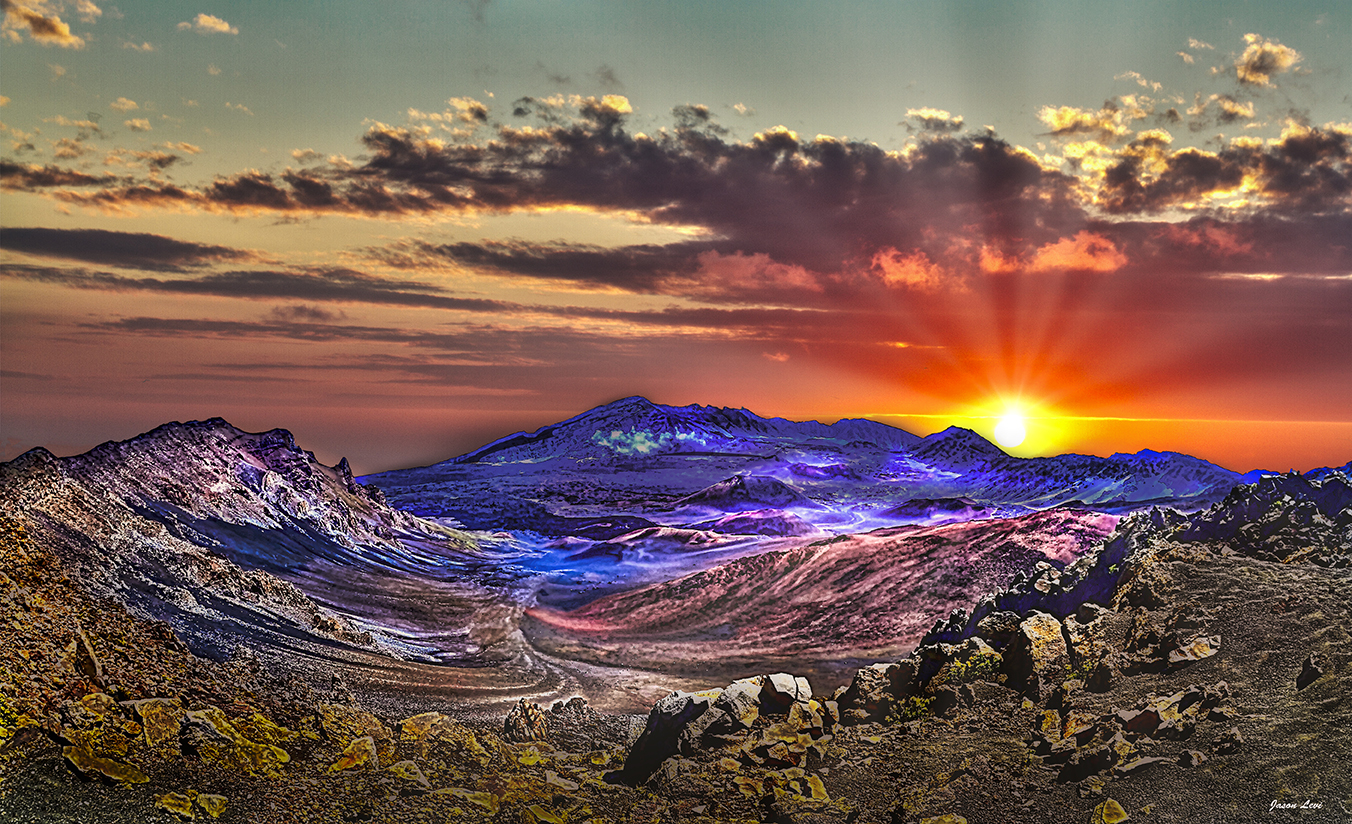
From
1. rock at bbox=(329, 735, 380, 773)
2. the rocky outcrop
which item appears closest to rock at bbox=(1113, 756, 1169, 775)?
the rocky outcrop

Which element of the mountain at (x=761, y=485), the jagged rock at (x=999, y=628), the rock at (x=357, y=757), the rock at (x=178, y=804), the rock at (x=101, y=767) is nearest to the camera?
the rock at (x=178, y=804)

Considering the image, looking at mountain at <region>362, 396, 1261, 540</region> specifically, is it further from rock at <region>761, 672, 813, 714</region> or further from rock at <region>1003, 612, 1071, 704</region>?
rock at <region>761, 672, 813, 714</region>

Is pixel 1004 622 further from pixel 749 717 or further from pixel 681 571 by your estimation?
pixel 681 571

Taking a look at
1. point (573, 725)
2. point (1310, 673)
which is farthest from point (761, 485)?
point (1310, 673)

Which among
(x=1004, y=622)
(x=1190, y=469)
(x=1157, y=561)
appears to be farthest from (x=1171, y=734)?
(x=1190, y=469)

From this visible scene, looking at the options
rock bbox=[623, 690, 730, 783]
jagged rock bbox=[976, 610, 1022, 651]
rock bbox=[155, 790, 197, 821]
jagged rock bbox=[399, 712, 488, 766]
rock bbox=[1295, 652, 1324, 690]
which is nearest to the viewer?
rock bbox=[155, 790, 197, 821]

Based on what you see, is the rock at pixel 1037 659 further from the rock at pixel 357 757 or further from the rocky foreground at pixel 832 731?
the rock at pixel 357 757
